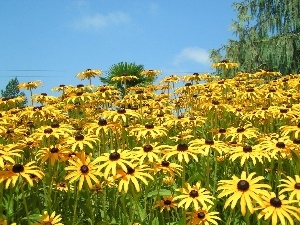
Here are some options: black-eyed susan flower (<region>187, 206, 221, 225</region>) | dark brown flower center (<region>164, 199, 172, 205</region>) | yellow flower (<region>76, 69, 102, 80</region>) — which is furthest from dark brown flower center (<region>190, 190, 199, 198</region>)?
yellow flower (<region>76, 69, 102, 80</region>)

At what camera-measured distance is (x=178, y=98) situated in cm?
1022

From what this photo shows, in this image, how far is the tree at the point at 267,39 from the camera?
24312mm

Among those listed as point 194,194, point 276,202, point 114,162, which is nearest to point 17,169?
point 114,162

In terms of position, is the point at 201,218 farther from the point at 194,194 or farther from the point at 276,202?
the point at 276,202

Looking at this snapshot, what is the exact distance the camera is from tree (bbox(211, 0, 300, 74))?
2431 centimetres

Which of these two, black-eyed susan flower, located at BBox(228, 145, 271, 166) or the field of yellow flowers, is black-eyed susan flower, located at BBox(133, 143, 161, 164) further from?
black-eyed susan flower, located at BBox(228, 145, 271, 166)

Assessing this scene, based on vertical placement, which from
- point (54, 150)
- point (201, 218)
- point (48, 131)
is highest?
point (48, 131)

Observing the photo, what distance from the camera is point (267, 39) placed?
25.1 m

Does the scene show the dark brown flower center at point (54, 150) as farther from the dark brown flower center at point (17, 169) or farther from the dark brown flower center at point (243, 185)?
the dark brown flower center at point (243, 185)

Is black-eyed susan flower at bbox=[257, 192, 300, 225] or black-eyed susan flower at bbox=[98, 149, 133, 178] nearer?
black-eyed susan flower at bbox=[257, 192, 300, 225]

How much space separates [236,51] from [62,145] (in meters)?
21.7

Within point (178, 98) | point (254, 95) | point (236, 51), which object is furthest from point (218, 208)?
point (236, 51)

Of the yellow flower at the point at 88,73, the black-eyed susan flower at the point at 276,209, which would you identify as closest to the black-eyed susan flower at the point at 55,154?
the black-eyed susan flower at the point at 276,209

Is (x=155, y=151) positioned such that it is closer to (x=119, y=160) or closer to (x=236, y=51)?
(x=119, y=160)
